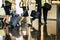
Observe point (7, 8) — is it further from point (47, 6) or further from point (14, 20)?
point (47, 6)

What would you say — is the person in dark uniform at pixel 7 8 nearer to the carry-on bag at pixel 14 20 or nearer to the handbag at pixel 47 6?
the carry-on bag at pixel 14 20

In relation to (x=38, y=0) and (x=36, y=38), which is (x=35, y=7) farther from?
(x=36, y=38)

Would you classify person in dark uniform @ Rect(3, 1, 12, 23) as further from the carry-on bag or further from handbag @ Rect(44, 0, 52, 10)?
handbag @ Rect(44, 0, 52, 10)

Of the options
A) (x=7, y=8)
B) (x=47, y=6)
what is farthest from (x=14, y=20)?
(x=47, y=6)

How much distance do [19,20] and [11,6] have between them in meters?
0.13

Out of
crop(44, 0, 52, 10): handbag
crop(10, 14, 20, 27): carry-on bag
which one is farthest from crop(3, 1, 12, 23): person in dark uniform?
crop(44, 0, 52, 10): handbag

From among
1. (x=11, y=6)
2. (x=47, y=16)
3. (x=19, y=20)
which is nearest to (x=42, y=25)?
(x=47, y=16)

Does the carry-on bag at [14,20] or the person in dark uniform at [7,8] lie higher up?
the person in dark uniform at [7,8]

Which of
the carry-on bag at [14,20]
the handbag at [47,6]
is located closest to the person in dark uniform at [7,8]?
the carry-on bag at [14,20]

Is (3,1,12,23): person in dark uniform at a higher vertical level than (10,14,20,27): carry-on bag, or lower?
higher

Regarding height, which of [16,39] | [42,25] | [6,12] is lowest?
[16,39]

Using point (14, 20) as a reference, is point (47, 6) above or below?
above

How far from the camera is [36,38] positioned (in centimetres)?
145

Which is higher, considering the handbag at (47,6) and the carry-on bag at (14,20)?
the handbag at (47,6)
